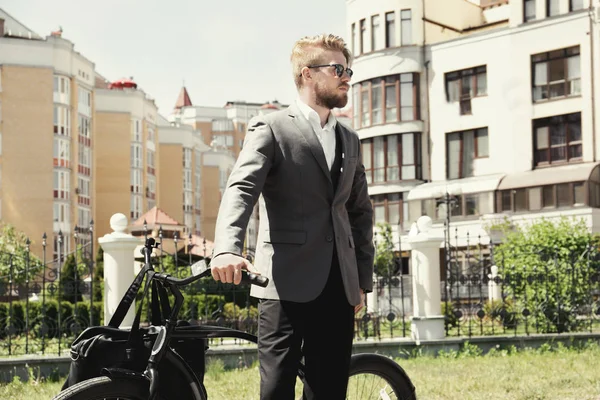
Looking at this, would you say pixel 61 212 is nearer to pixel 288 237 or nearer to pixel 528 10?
pixel 528 10

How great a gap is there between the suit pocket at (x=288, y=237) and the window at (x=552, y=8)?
132 ft

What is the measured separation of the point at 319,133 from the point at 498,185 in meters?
39.2

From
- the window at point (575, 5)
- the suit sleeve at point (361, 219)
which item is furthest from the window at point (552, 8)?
the suit sleeve at point (361, 219)

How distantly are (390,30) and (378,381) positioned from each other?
142 feet

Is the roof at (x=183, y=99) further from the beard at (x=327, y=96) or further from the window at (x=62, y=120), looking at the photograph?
the beard at (x=327, y=96)

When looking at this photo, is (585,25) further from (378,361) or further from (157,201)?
(157,201)

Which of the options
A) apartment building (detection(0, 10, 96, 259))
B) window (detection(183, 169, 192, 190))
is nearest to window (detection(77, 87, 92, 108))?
apartment building (detection(0, 10, 96, 259))

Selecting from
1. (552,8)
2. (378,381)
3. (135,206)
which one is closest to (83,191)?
(135,206)

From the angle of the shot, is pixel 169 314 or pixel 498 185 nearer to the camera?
pixel 169 314

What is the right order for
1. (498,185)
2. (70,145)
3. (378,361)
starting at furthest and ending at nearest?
(70,145) → (498,185) → (378,361)

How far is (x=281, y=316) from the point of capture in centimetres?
400

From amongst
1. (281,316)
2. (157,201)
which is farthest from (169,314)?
(157,201)

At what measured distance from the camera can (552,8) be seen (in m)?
42.3

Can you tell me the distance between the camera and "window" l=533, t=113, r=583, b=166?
41225mm
